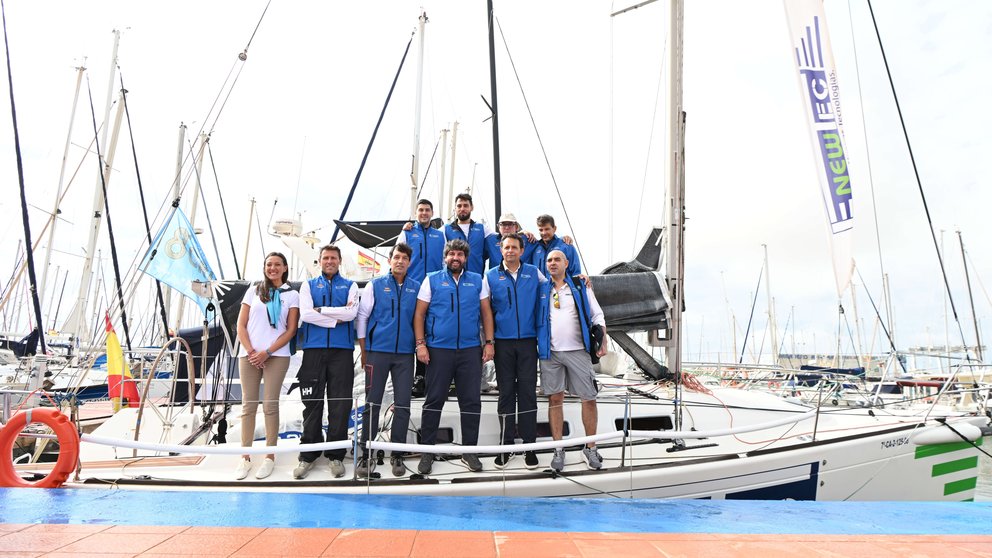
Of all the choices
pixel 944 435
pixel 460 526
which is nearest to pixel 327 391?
pixel 460 526

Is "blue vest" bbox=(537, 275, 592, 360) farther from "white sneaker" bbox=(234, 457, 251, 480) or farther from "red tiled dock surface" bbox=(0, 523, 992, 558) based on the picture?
"white sneaker" bbox=(234, 457, 251, 480)

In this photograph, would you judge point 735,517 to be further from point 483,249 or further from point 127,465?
point 127,465

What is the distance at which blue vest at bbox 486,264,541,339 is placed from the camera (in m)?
5.04

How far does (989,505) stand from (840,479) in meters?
1.46

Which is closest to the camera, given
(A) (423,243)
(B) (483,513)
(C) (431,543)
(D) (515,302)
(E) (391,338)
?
(C) (431,543)

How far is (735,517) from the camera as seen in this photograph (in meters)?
3.32

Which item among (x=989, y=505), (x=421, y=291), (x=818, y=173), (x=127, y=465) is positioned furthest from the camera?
(x=818, y=173)

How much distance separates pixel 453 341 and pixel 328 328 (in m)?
1.12

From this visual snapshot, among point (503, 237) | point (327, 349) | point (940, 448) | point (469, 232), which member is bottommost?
point (940, 448)

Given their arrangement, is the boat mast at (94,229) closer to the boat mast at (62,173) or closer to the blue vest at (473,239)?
the boat mast at (62,173)

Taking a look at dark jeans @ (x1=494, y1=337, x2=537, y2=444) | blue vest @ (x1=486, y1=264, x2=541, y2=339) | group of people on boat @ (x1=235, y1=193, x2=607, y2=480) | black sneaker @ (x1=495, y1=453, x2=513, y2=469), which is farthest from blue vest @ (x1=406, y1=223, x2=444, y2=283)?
black sneaker @ (x1=495, y1=453, x2=513, y2=469)

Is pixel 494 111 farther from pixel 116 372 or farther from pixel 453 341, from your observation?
pixel 116 372

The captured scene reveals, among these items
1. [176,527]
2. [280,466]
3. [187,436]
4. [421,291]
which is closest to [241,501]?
[176,527]

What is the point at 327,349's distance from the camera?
16.0 ft
